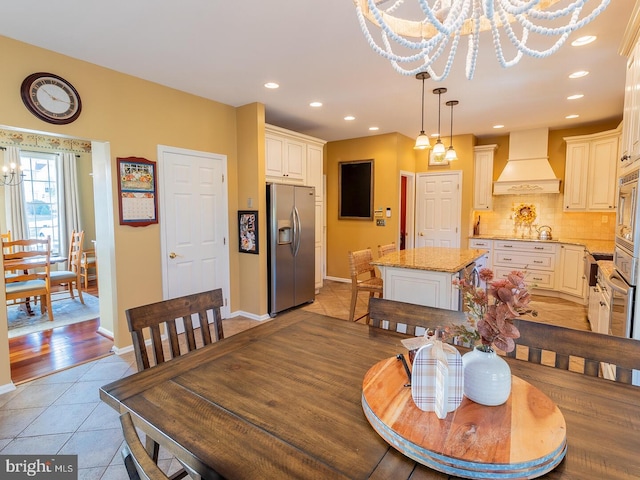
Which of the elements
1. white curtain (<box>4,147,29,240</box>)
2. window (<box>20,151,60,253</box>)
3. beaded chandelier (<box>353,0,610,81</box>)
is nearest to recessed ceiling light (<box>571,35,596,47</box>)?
beaded chandelier (<box>353,0,610,81</box>)

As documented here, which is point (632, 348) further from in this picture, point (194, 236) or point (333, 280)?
point (333, 280)

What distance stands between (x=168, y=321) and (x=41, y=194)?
612 centimetres

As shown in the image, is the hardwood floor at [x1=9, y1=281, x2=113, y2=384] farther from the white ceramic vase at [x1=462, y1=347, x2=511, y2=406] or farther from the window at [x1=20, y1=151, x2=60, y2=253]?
the white ceramic vase at [x1=462, y1=347, x2=511, y2=406]

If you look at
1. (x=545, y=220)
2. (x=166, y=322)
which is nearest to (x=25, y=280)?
(x=166, y=322)

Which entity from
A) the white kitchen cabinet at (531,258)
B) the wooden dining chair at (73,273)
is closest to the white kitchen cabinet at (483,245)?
the white kitchen cabinet at (531,258)

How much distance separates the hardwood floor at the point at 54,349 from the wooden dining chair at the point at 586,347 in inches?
136

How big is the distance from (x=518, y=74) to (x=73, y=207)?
23.5 ft

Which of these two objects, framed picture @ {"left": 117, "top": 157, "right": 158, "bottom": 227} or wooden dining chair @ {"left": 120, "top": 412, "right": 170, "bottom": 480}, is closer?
wooden dining chair @ {"left": 120, "top": 412, "right": 170, "bottom": 480}

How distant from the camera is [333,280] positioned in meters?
6.29

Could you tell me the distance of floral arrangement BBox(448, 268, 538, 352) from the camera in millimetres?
928

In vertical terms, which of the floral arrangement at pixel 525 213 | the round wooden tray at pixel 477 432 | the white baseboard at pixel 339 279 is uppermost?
the floral arrangement at pixel 525 213

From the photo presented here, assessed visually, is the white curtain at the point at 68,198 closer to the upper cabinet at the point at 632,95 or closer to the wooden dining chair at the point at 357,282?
the wooden dining chair at the point at 357,282

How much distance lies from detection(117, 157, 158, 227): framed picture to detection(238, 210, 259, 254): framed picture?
1.03 m

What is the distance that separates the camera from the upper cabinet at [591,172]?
456cm
